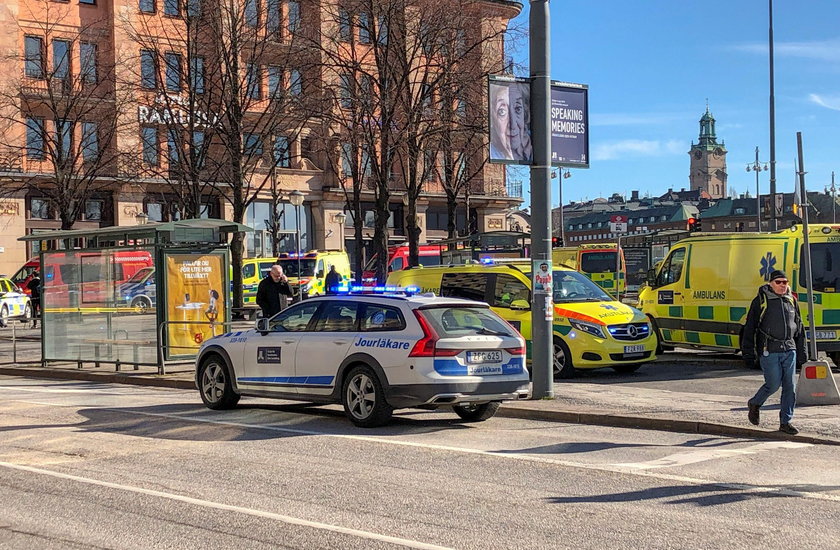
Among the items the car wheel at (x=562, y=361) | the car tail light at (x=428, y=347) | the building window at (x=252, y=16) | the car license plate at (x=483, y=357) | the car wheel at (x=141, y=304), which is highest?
the building window at (x=252, y=16)

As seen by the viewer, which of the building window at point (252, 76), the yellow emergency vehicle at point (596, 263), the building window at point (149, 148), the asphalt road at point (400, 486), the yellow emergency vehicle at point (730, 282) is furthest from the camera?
the yellow emergency vehicle at point (596, 263)

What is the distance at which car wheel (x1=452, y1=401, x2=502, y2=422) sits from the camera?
1256cm

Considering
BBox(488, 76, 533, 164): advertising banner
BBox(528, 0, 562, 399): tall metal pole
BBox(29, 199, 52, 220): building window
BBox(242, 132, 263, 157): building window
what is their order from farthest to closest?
BBox(29, 199, 52, 220): building window → BBox(242, 132, 263, 157): building window → BBox(528, 0, 562, 399): tall metal pole → BBox(488, 76, 533, 164): advertising banner

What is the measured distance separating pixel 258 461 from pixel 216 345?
182 inches

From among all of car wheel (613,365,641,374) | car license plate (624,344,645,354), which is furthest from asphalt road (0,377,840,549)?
car wheel (613,365,641,374)

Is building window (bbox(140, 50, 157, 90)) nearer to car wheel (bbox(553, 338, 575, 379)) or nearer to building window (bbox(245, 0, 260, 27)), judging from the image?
building window (bbox(245, 0, 260, 27))

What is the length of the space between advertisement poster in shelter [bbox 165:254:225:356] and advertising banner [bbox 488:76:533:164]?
7.54m

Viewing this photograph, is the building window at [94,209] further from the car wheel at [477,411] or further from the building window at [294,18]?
the car wheel at [477,411]

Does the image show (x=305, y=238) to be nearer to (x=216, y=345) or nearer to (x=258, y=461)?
(x=216, y=345)

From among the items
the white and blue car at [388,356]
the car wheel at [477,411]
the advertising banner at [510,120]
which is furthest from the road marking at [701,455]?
the advertising banner at [510,120]

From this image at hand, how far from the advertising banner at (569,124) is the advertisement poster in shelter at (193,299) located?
A: 774cm

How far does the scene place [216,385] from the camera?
13898 millimetres

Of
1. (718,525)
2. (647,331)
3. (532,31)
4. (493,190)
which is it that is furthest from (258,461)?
(493,190)

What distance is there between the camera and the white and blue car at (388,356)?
11.5 metres
